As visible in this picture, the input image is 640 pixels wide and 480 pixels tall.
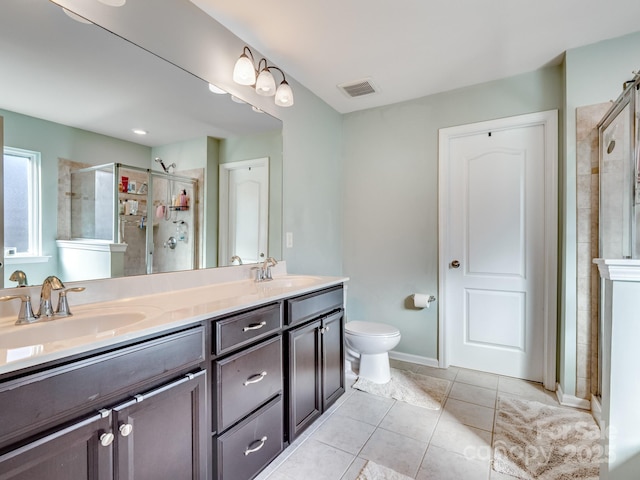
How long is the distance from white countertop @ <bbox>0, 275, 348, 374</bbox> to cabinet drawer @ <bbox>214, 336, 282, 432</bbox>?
22 cm

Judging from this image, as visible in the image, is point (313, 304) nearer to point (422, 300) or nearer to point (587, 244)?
point (422, 300)

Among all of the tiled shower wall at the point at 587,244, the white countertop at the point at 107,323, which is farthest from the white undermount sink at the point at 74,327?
the tiled shower wall at the point at 587,244

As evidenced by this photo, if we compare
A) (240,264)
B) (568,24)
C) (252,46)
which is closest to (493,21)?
(568,24)

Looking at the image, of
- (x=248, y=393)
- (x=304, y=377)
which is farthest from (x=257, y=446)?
(x=304, y=377)

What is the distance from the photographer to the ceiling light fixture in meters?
1.85

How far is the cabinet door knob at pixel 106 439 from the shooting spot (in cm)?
88

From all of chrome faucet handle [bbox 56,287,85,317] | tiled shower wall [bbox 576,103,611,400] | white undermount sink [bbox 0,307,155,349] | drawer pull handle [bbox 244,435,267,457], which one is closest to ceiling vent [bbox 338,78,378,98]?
tiled shower wall [bbox 576,103,611,400]

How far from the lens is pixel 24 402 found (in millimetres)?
744

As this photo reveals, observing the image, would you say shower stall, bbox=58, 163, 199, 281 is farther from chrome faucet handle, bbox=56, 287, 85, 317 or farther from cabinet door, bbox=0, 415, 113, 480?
cabinet door, bbox=0, 415, 113, 480

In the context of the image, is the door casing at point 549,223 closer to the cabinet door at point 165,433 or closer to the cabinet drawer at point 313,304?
the cabinet drawer at point 313,304

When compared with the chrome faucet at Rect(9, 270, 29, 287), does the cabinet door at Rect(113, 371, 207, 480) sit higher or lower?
lower

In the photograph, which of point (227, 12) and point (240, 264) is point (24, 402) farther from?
point (227, 12)

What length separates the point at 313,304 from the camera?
185 centimetres

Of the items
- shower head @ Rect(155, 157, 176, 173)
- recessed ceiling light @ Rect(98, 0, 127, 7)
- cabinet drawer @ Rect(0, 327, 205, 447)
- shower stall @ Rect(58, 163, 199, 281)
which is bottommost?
cabinet drawer @ Rect(0, 327, 205, 447)
